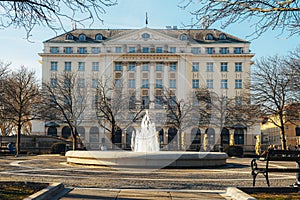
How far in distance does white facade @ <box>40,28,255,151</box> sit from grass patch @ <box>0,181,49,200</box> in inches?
2155

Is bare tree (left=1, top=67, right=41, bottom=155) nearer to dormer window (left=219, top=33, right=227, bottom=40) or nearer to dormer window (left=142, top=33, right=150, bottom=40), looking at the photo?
dormer window (left=142, top=33, right=150, bottom=40)

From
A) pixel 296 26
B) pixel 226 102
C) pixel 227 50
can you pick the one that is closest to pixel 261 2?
pixel 296 26

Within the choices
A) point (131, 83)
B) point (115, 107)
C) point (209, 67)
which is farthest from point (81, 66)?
point (115, 107)

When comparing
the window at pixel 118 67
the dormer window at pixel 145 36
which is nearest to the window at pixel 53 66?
the window at pixel 118 67

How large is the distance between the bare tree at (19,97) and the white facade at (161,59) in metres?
21.7

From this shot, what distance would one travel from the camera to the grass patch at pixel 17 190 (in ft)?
27.8

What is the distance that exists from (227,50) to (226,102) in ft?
79.0

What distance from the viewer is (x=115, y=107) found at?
4334cm

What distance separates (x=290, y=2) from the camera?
883 centimetres

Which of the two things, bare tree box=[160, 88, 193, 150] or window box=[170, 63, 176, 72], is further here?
window box=[170, 63, 176, 72]

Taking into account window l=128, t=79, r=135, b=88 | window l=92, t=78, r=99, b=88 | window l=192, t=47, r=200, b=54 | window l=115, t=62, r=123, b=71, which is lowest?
window l=92, t=78, r=99, b=88

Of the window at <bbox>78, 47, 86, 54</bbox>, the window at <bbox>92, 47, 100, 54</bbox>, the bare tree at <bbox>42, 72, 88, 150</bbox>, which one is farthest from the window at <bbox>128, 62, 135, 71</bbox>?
the bare tree at <bbox>42, 72, 88, 150</bbox>

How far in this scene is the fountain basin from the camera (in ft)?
59.6

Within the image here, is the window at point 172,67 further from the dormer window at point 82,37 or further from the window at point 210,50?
the dormer window at point 82,37
